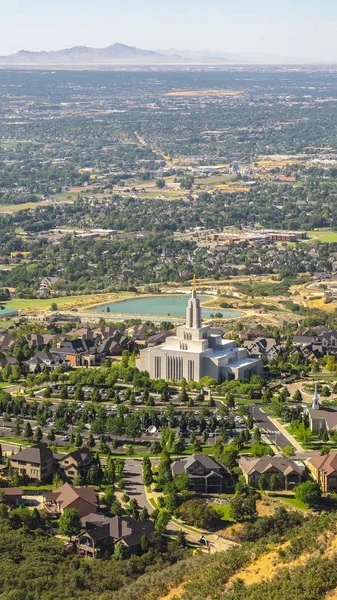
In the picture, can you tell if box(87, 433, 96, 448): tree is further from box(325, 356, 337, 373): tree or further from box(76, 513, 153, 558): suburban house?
box(325, 356, 337, 373): tree

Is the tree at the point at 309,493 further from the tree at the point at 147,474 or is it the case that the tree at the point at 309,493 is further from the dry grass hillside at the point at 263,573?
the dry grass hillside at the point at 263,573

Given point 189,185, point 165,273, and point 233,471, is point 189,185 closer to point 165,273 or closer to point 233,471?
point 165,273

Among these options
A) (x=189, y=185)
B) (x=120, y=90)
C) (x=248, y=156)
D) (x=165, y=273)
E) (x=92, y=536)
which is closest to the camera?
(x=92, y=536)

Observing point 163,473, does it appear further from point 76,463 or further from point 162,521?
point 162,521

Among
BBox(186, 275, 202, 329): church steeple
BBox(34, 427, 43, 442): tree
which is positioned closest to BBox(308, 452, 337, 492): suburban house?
BBox(34, 427, 43, 442): tree

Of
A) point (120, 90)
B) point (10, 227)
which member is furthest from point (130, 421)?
point (120, 90)

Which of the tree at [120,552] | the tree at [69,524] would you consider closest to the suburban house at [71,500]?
the tree at [69,524]

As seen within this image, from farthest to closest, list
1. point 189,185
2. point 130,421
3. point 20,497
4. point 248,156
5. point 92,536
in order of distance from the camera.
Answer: point 248,156
point 189,185
point 130,421
point 20,497
point 92,536
